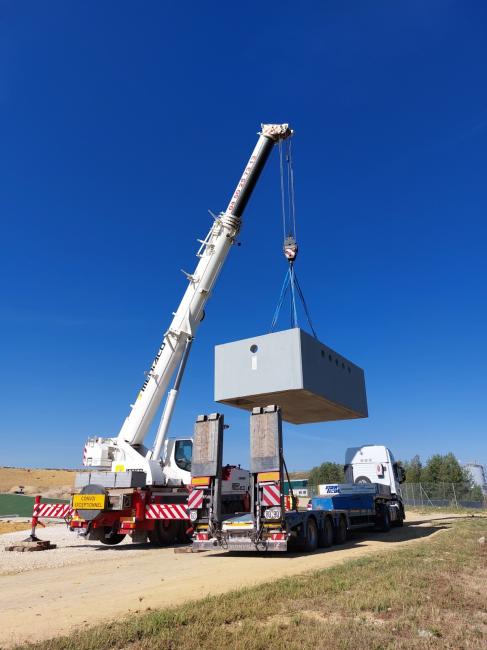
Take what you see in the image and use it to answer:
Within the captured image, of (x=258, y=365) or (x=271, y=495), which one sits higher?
(x=258, y=365)

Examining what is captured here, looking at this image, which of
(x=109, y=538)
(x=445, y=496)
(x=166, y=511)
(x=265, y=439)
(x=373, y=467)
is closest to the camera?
(x=265, y=439)

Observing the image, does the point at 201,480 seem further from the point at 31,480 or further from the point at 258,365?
the point at 31,480

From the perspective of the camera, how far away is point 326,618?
5.43 meters

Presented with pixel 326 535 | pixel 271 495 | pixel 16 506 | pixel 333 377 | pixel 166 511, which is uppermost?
pixel 333 377

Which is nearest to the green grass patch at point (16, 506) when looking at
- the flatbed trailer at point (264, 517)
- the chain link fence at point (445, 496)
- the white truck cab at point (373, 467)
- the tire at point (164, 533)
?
the tire at point (164, 533)

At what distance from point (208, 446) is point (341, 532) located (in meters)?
4.87

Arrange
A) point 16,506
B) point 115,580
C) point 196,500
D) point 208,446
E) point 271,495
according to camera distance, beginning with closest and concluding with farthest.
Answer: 1. point 115,580
2. point 271,495
3. point 196,500
4. point 208,446
5. point 16,506

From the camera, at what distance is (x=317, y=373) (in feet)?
40.9

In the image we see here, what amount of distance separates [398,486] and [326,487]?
412 centimetres

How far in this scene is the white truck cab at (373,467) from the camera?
64.0 feet

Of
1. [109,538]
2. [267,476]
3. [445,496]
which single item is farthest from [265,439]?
[445,496]

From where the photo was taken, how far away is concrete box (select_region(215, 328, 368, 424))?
11844 mm

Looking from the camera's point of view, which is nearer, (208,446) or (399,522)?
(208,446)

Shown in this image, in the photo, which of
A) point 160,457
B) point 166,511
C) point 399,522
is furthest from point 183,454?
point 399,522
